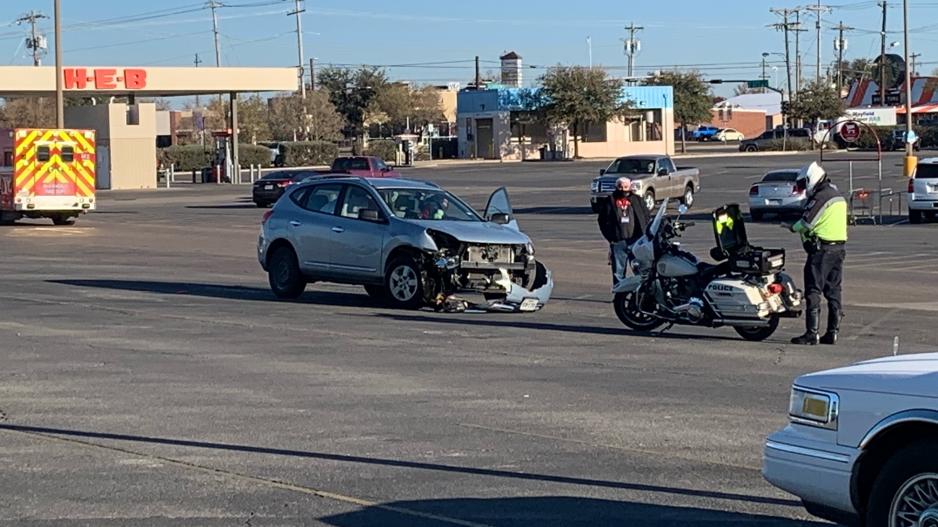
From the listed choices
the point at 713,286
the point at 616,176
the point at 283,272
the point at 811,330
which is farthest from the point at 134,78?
the point at 811,330

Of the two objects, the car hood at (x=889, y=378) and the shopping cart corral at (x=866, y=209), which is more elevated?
the shopping cart corral at (x=866, y=209)

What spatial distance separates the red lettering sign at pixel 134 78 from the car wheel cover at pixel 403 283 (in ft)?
161

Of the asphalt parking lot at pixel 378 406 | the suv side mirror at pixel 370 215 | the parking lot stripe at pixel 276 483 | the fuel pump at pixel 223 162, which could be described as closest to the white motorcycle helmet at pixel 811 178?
the asphalt parking lot at pixel 378 406

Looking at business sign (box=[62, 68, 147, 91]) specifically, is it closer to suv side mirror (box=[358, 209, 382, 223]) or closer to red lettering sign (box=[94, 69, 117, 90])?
red lettering sign (box=[94, 69, 117, 90])

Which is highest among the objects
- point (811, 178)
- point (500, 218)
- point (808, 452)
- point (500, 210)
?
point (811, 178)

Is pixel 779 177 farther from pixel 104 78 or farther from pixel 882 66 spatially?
pixel 882 66

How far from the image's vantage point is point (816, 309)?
14.8 m

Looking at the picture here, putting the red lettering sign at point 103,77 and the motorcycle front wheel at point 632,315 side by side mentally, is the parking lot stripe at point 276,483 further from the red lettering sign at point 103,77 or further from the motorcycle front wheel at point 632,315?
the red lettering sign at point 103,77

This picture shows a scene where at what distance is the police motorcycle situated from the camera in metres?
14.8

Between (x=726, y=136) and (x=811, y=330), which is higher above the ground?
(x=726, y=136)

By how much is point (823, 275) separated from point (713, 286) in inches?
44.7

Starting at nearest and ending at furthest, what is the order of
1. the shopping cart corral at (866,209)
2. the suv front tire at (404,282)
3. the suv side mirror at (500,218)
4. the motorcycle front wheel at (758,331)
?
1. the motorcycle front wheel at (758,331)
2. the suv front tire at (404,282)
3. the suv side mirror at (500,218)
4. the shopping cart corral at (866,209)

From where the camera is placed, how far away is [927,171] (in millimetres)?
37031

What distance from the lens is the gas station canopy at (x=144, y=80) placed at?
2432 inches
